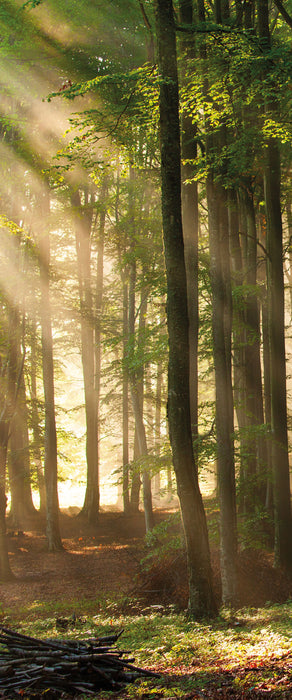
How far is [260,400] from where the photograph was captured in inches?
Result: 513

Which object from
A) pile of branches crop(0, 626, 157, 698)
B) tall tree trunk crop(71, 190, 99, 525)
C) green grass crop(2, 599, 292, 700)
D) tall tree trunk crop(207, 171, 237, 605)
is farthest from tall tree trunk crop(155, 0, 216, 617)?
tall tree trunk crop(71, 190, 99, 525)

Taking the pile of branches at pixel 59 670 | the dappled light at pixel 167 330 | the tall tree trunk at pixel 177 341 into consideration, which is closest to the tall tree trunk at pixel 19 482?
the dappled light at pixel 167 330

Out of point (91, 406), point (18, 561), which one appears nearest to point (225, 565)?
point (18, 561)

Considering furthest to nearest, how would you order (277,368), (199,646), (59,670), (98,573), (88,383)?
(88,383) < (98,573) < (277,368) < (199,646) < (59,670)

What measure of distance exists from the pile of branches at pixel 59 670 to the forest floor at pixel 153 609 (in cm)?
25

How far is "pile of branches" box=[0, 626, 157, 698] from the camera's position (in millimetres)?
4027

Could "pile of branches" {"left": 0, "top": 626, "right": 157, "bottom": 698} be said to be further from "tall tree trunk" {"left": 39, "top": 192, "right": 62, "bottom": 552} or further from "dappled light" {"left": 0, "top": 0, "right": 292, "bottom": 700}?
"tall tree trunk" {"left": 39, "top": 192, "right": 62, "bottom": 552}

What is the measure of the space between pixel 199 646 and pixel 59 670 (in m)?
1.82

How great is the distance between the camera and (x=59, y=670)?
4.27m

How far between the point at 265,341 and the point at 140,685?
37.2ft

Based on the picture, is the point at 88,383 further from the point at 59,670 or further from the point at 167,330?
the point at 59,670

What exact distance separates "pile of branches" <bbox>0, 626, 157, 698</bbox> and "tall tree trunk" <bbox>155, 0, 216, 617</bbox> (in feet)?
8.22

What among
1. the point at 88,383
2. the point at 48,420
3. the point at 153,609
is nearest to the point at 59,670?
the point at 153,609

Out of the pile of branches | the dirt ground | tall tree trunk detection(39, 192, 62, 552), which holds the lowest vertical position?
the dirt ground
